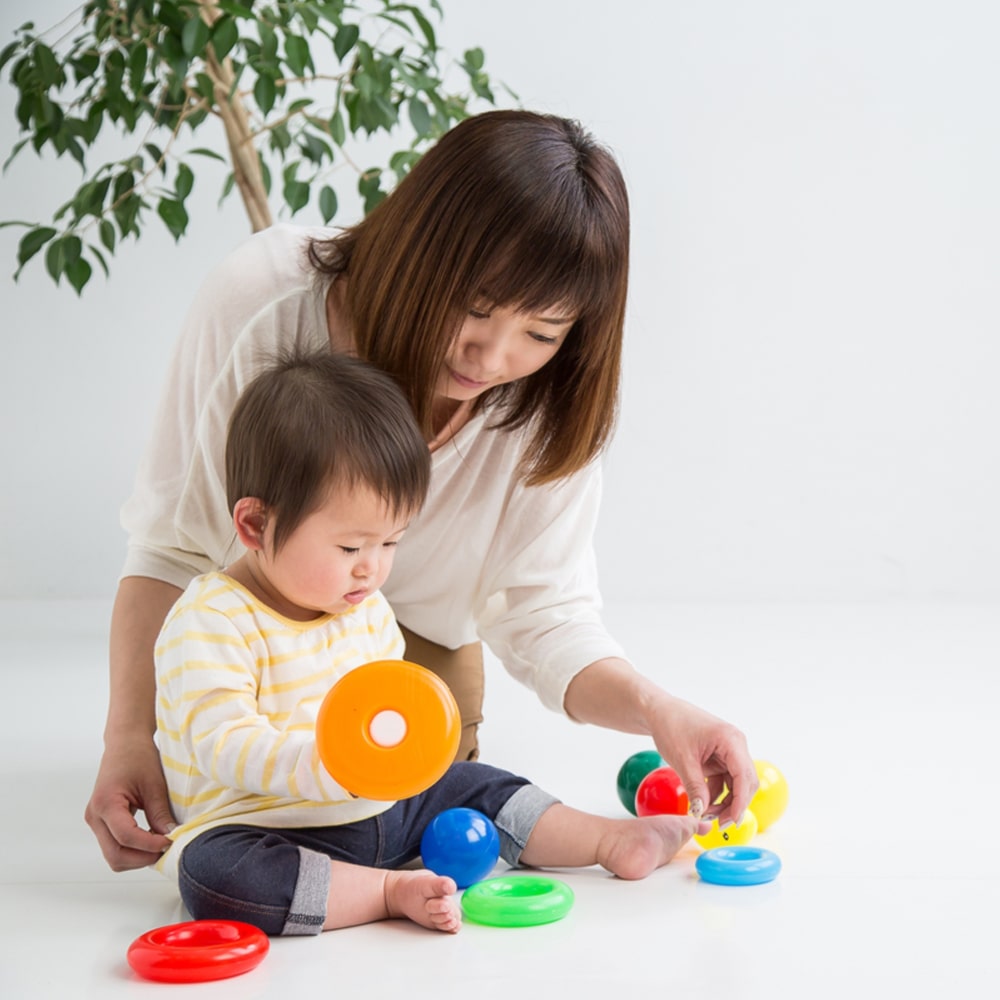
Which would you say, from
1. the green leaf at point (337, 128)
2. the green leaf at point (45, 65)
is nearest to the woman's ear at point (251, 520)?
the green leaf at point (337, 128)

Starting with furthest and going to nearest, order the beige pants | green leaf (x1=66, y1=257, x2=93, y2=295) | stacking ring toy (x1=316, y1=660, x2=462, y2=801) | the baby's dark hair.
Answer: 1. green leaf (x1=66, y1=257, x2=93, y2=295)
2. the beige pants
3. the baby's dark hair
4. stacking ring toy (x1=316, y1=660, x2=462, y2=801)

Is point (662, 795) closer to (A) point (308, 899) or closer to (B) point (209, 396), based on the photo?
(A) point (308, 899)

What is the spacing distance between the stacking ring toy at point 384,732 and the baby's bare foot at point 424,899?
0.12m

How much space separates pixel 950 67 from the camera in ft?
10.1

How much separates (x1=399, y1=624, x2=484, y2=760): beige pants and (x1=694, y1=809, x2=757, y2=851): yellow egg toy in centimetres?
37

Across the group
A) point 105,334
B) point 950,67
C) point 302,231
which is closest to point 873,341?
point 950,67

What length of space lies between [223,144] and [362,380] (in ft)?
6.61

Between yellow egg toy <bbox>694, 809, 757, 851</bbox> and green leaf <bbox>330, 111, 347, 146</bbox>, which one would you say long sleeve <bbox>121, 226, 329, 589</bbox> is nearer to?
yellow egg toy <bbox>694, 809, 757, 851</bbox>

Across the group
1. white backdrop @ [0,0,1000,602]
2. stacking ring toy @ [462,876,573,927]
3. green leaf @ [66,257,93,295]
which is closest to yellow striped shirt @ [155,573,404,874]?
stacking ring toy @ [462,876,573,927]

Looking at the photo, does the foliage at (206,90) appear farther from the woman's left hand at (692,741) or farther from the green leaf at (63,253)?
the woman's left hand at (692,741)

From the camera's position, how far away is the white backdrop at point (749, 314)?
303cm

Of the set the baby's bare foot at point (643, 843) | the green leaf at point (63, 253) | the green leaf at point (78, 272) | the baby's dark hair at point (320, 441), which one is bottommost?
the baby's bare foot at point (643, 843)

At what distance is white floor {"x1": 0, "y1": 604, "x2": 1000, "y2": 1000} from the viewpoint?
1005 millimetres

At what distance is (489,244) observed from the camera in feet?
3.85
